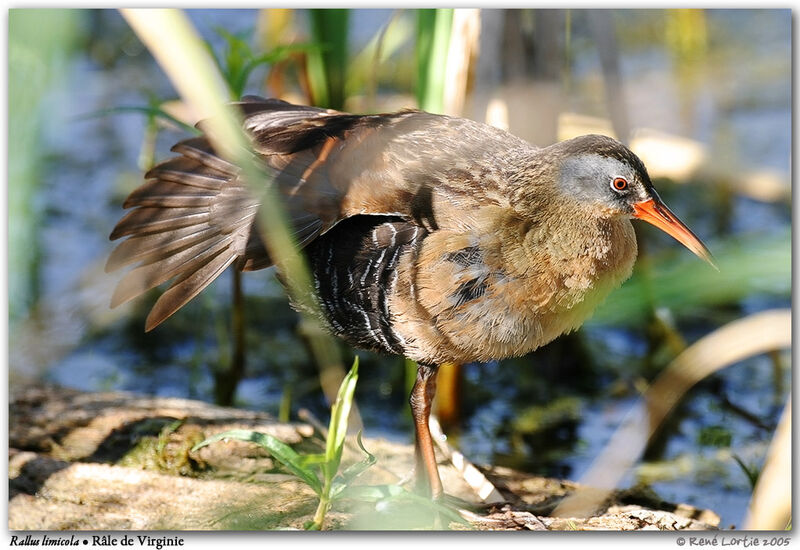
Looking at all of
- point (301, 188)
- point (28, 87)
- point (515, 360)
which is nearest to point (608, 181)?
point (301, 188)

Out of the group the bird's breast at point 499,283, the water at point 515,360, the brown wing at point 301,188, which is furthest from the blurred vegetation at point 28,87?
the bird's breast at point 499,283

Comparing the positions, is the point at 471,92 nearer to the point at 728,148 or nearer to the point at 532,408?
the point at 532,408

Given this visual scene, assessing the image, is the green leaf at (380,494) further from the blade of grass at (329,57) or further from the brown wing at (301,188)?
the blade of grass at (329,57)

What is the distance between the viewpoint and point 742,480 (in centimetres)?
307

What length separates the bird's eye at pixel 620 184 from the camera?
222 centimetres

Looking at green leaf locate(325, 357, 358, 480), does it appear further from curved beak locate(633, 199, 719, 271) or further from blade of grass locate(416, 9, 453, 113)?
blade of grass locate(416, 9, 453, 113)

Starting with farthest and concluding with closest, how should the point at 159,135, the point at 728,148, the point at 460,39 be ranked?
the point at 159,135, the point at 728,148, the point at 460,39

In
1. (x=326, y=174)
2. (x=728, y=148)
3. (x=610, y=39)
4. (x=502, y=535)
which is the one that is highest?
(x=610, y=39)

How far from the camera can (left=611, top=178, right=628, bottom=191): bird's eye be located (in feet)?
7.27

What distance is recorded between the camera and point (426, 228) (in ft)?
7.40

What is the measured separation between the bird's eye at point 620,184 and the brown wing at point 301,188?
0.26m

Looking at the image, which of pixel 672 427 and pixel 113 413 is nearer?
pixel 113 413

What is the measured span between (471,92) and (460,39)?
158mm

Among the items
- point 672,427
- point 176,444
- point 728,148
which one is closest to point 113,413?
point 176,444
